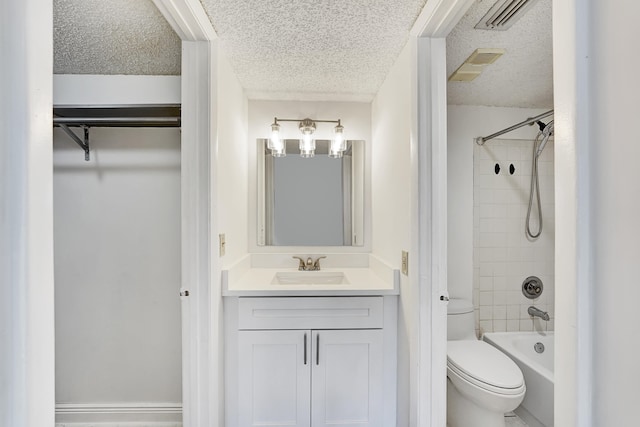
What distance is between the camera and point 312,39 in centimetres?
152

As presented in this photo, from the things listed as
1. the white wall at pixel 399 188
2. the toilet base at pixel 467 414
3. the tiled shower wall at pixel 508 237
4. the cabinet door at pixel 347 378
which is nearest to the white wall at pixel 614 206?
the white wall at pixel 399 188

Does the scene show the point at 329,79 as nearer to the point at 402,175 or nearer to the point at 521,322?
the point at 402,175

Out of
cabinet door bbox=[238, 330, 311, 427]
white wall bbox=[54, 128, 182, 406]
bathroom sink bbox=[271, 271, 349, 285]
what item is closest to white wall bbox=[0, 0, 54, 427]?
cabinet door bbox=[238, 330, 311, 427]

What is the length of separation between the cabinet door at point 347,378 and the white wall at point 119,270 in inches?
36.8

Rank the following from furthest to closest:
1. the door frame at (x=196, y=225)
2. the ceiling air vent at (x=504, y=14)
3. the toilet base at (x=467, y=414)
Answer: the toilet base at (x=467, y=414)
the door frame at (x=196, y=225)
the ceiling air vent at (x=504, y=14)

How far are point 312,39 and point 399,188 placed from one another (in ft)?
2.85

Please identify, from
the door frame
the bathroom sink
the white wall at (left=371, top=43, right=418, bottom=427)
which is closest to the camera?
the door frame

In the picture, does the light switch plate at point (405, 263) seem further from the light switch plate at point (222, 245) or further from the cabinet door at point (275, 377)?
the light switch plate at point (222, 245)

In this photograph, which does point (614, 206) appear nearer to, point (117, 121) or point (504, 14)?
point (504, 14)

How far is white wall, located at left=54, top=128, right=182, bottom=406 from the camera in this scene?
1.92m

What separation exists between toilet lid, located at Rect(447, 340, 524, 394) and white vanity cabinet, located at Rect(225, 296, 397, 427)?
393mm

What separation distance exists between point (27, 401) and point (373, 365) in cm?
153

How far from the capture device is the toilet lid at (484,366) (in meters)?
1.57

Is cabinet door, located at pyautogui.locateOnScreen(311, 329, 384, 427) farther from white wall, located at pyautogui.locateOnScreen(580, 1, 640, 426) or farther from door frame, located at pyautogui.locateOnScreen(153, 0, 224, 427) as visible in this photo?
white wall, located at pyautogui.locateOnScreen(580, 1, 640, 426)
